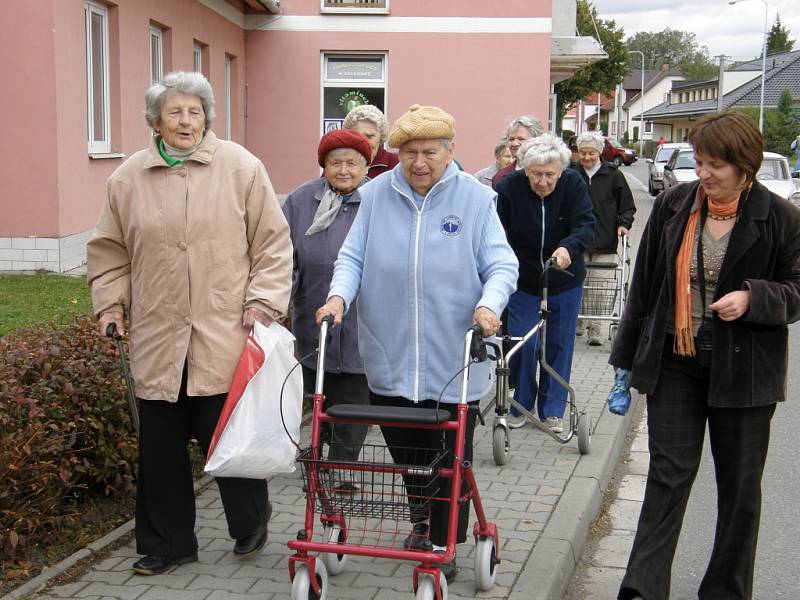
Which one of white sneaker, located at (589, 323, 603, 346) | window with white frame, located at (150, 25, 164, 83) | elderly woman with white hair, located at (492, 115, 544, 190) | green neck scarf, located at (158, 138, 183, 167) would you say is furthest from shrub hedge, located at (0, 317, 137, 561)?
window with white frame, located at (150, 25, 164, 83)

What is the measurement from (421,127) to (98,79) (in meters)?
11.3

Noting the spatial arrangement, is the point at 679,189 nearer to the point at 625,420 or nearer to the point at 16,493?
the point at 16,493

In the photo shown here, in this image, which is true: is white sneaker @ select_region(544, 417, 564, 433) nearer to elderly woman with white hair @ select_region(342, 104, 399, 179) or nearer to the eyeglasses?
the eyeglasses

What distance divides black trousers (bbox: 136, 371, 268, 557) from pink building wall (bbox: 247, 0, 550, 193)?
18336mm

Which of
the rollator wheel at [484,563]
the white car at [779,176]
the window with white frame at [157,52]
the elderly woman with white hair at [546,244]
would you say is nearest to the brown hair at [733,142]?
the rollator wheel at [484,563]

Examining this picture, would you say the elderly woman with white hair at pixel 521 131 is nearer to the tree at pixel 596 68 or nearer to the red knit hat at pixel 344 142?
the red knit hat at pixel 344 142

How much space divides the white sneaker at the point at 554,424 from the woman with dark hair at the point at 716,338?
289 centimetres

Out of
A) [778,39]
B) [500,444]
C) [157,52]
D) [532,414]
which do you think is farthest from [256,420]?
Answer: [778,39]

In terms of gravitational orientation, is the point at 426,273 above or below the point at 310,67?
below

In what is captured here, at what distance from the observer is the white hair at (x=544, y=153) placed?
22.1 ft

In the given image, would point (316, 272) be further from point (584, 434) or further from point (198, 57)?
point (198, 57)

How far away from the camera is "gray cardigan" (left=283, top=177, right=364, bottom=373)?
570 centimetres

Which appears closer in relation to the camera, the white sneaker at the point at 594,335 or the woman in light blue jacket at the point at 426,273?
the woman in light blue jacket at the point at 426,273

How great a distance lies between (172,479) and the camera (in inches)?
182
